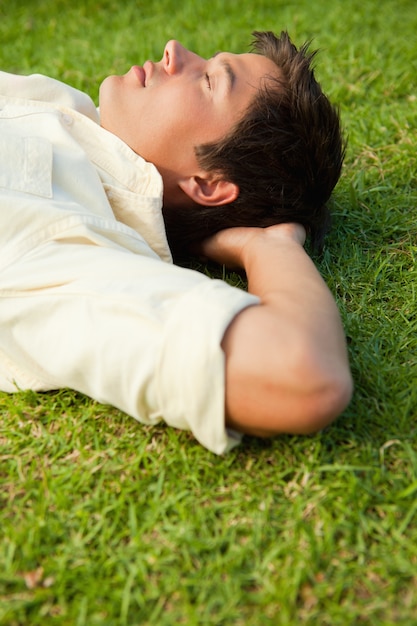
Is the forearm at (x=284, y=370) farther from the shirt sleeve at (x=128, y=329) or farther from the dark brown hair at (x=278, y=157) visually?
the dark brown hair at (x=278, y=157)

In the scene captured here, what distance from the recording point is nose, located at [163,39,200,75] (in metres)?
2.48

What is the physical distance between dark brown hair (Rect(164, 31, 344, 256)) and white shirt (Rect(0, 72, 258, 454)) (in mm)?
255

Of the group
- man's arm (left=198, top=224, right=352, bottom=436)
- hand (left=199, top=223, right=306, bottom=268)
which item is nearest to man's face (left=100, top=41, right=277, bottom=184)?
hand (left=199, top=223, right=306, bottom=268)

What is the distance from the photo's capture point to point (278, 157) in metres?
2.45

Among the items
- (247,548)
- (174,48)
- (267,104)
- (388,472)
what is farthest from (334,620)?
(174,48)

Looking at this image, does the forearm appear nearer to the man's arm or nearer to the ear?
the man's arm

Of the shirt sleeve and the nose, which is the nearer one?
the shirt sleeve

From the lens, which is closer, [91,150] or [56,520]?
[56,520]

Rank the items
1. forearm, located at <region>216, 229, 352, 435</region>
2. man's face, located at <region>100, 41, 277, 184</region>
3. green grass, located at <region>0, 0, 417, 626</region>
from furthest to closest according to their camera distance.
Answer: man's face, located at <region>100, 41, 277, 184</region> < forearm, located at <region>216, 229, 352, 435</region> < green grass, located at <region>0, 0, 417, 626</region>

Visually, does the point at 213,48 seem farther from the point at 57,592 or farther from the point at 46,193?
the point at 57,592

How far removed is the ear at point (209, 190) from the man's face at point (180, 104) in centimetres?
4

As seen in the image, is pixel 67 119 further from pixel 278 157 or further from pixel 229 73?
pixel 278 157

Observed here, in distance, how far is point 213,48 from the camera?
4.40m

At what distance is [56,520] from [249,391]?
587 mm
